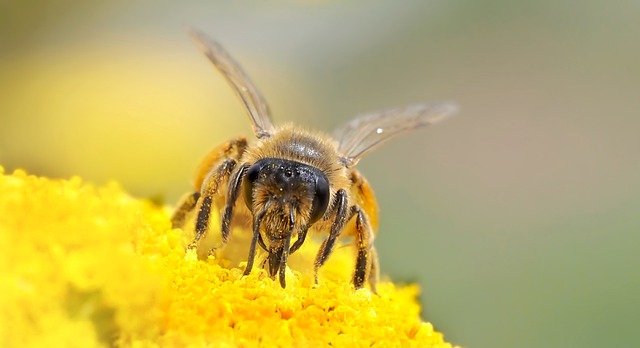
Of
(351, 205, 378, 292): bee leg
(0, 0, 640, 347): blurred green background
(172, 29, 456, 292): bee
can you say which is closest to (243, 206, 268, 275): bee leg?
(172, 29, 456, 292): bee

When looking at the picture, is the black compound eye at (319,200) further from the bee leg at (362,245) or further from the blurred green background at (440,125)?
the blurred green background at (440,125)

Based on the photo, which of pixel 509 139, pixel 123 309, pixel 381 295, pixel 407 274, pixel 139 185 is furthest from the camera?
pixel 509 139

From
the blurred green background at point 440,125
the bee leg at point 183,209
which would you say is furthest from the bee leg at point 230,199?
the blurred green background at point 440,125

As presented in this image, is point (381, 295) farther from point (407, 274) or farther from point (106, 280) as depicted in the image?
point (407, 274)

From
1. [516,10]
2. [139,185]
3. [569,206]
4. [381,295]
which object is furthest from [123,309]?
→ [516,10]

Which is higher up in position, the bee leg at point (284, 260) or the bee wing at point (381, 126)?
the bee wing at point (381, 126)
